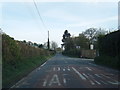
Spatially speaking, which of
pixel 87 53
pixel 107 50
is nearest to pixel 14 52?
pixel 107 50

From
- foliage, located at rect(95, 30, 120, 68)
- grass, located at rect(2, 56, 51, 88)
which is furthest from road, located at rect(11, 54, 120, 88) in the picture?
foliage, located at rect(95, 30, 120, 68)

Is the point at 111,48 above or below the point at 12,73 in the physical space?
above

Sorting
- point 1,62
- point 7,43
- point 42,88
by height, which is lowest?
point 42,88

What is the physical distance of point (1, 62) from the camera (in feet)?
67.7

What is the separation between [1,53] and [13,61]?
531 centimetres

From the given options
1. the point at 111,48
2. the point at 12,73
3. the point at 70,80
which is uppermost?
the point at 111,48

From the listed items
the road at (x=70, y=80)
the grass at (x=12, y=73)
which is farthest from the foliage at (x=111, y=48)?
the grass at (x=12, y=73)

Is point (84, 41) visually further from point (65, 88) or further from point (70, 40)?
point (65, 88)

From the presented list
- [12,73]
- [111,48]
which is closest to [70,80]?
[12,73]

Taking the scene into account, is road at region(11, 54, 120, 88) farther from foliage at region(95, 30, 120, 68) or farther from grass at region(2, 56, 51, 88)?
foliage at region(95, 30, 120, 68)

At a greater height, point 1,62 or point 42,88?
point 1,62

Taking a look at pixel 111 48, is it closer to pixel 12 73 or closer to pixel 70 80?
pixel 12 73

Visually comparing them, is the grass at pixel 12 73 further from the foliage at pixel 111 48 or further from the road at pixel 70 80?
Answer: the foliage at pixel 111 48

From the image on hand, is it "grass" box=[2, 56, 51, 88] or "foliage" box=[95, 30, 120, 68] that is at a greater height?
"foliage" box=[95, 30, 120, 68]
